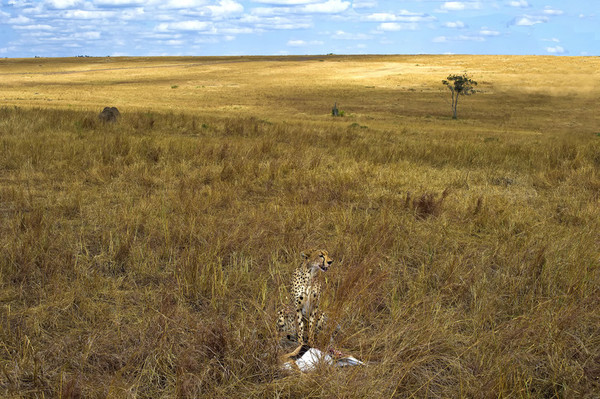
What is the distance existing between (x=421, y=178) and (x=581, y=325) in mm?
5175

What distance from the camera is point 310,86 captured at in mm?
60812

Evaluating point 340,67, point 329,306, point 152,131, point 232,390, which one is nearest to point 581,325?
point 329,306

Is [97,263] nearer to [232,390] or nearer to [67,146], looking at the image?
[232,390]

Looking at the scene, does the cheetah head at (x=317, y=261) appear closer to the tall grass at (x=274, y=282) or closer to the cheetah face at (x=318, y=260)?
the cheetah face at (x=318, y=260)

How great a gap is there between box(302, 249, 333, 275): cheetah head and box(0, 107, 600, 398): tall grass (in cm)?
61

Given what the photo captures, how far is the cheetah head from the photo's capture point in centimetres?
220

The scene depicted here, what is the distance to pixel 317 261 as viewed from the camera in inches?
88.0

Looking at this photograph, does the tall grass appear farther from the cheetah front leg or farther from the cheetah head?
the cheetah head

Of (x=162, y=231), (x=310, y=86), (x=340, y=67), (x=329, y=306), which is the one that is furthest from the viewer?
(x=340, y=67)

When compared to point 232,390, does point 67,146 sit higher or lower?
higher

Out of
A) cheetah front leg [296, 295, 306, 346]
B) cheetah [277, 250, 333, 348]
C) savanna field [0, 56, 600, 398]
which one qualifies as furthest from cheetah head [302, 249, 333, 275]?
savanna field [0, 56, 600, 398]

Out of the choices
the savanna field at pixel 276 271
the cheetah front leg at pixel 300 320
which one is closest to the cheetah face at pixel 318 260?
the cheetah front leg at pixel 300 320

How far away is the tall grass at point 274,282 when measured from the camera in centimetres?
263

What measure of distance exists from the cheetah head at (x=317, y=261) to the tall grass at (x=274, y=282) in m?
0.61
